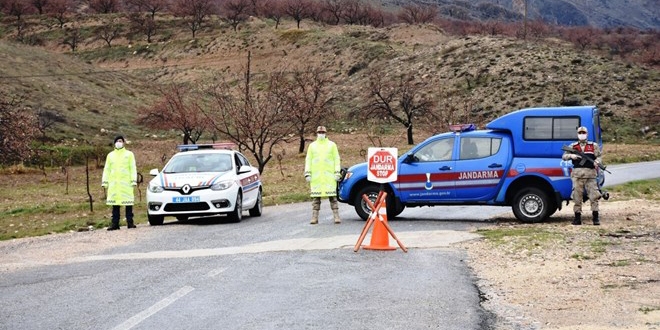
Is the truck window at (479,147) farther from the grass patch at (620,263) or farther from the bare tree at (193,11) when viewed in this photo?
the bare tree at (193,11)

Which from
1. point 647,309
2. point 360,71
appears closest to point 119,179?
point 647,309

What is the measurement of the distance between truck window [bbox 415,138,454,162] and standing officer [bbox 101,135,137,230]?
19.6 feet

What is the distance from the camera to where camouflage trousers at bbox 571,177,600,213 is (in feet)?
54.5

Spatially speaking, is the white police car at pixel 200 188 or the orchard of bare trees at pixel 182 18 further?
the orchard of bare trees at pixel 182 18

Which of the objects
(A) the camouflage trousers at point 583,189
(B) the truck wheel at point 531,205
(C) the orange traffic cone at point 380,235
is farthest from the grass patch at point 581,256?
(B) the truck wheel at point 531,205

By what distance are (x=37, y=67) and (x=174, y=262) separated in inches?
2470

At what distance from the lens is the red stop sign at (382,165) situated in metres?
14.4

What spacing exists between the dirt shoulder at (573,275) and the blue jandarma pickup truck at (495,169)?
0.86m

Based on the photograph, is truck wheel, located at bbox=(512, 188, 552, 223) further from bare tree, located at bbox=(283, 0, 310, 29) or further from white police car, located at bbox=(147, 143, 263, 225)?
bare tree, located at bbox=(283, 0, 310, 29)

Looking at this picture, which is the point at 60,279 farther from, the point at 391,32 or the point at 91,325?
the point at 391,32

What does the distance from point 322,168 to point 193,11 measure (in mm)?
112268

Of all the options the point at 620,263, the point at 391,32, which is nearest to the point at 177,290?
the point at 620,263

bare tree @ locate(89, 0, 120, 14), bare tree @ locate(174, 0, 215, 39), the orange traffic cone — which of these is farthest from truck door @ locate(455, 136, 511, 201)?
bare tree @ locate(89, 0, 120, 14)

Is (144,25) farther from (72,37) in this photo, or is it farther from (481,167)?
(481,167)
